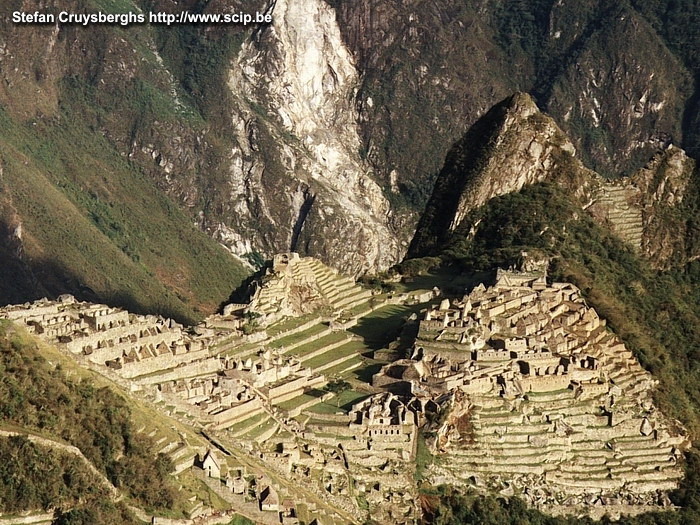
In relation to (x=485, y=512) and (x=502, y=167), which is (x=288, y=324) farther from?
(x=502, y=167)

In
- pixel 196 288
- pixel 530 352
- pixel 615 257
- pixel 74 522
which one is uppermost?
pixel 196 288

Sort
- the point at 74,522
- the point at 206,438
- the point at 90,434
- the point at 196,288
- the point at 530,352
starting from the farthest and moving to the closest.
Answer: the point at 196,288, the point at 530,352, the point at 206,438, the point at 90,434, the point at 74,522

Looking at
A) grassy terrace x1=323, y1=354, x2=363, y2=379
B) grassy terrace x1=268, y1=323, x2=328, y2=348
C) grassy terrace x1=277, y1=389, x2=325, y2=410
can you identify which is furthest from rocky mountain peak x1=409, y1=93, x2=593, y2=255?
grassy terrace x1=277, y1=389, x2=325, y2=410

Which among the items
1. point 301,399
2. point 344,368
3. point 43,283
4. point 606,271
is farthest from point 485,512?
point 43,283

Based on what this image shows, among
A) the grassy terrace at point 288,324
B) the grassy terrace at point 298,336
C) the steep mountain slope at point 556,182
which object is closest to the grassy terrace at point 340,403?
the grassy terrace at point 298,336

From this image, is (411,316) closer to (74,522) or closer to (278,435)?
(278,435)

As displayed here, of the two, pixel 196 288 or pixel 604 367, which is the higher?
pixel 196 288

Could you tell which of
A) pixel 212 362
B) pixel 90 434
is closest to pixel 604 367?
pixel 212 362
